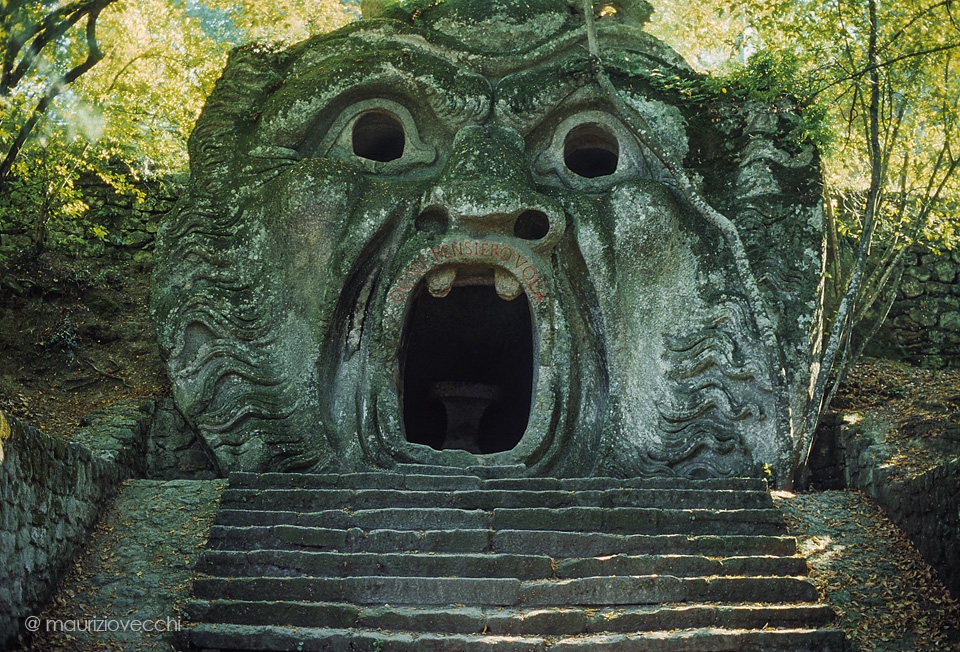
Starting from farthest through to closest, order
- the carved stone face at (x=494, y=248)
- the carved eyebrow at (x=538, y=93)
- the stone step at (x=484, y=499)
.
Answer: the carved eyebrow at (x=538, y=93) < the carved stone face at (x=494, y=248) < the stone step at (x=484, y=499)

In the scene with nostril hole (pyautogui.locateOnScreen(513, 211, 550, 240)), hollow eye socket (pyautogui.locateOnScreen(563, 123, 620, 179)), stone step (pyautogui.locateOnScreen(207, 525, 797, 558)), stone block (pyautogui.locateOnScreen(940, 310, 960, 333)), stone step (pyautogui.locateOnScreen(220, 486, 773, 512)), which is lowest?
stone step (pyautogui.locateOnScreen(207, 525, 797, 558))

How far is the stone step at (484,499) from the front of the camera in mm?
8328

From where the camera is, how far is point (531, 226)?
34.5 ft

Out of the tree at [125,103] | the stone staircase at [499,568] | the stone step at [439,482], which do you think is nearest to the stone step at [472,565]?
the stone staircase at [499,568]

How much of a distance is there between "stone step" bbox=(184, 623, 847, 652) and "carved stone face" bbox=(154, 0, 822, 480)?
2.67m

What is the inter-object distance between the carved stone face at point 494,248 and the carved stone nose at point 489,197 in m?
0.02

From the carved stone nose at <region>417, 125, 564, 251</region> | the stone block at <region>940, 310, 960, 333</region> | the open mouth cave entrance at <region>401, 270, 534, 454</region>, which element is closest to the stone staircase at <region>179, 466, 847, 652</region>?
the carved stone nose at <region>417, 125, 564, 251</region>

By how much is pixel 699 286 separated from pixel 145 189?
7.90 m

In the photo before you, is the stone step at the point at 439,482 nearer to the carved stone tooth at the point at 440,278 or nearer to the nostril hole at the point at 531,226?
the carved stone tooth at the point at 440,278

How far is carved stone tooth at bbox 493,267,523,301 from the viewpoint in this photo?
10.2 meters

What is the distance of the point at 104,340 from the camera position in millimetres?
12266

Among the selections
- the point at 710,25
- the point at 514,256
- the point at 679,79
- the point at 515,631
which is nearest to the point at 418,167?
the point at 514,256

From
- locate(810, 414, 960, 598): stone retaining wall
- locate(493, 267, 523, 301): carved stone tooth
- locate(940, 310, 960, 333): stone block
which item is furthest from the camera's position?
locate(940, 310, 960, 333): stone block

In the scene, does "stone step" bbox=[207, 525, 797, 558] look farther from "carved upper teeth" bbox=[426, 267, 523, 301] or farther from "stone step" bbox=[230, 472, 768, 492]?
"carved upper teeth" bbox=[426, 267, 523, 301]
